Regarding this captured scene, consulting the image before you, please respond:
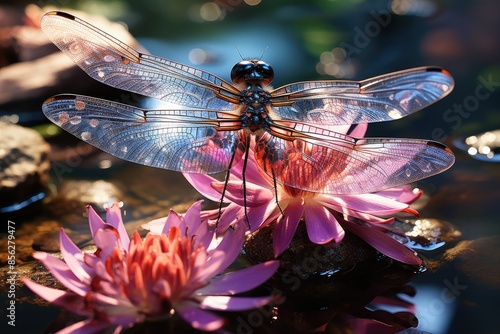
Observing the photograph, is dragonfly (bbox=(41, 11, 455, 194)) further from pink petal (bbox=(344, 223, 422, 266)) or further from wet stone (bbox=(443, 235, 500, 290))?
wet stone (bbox=(443, 235, 500, 290))

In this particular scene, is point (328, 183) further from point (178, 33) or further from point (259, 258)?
point (178, 33)

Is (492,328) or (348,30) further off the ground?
(348,30)

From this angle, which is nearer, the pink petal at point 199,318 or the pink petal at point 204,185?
the pink petal at point 199,318

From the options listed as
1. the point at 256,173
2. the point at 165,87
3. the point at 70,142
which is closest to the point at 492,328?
the point at 256,173

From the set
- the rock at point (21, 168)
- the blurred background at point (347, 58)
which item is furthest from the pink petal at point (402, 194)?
the rock at point (21, 168)

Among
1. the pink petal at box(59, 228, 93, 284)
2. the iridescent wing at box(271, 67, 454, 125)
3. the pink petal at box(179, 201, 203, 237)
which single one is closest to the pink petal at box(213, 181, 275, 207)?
the pink petal at box(179, 201, 203, 237)

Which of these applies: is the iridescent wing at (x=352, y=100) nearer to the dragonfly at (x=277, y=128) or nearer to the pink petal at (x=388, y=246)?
the dragonfly at (x=277, y=128)
